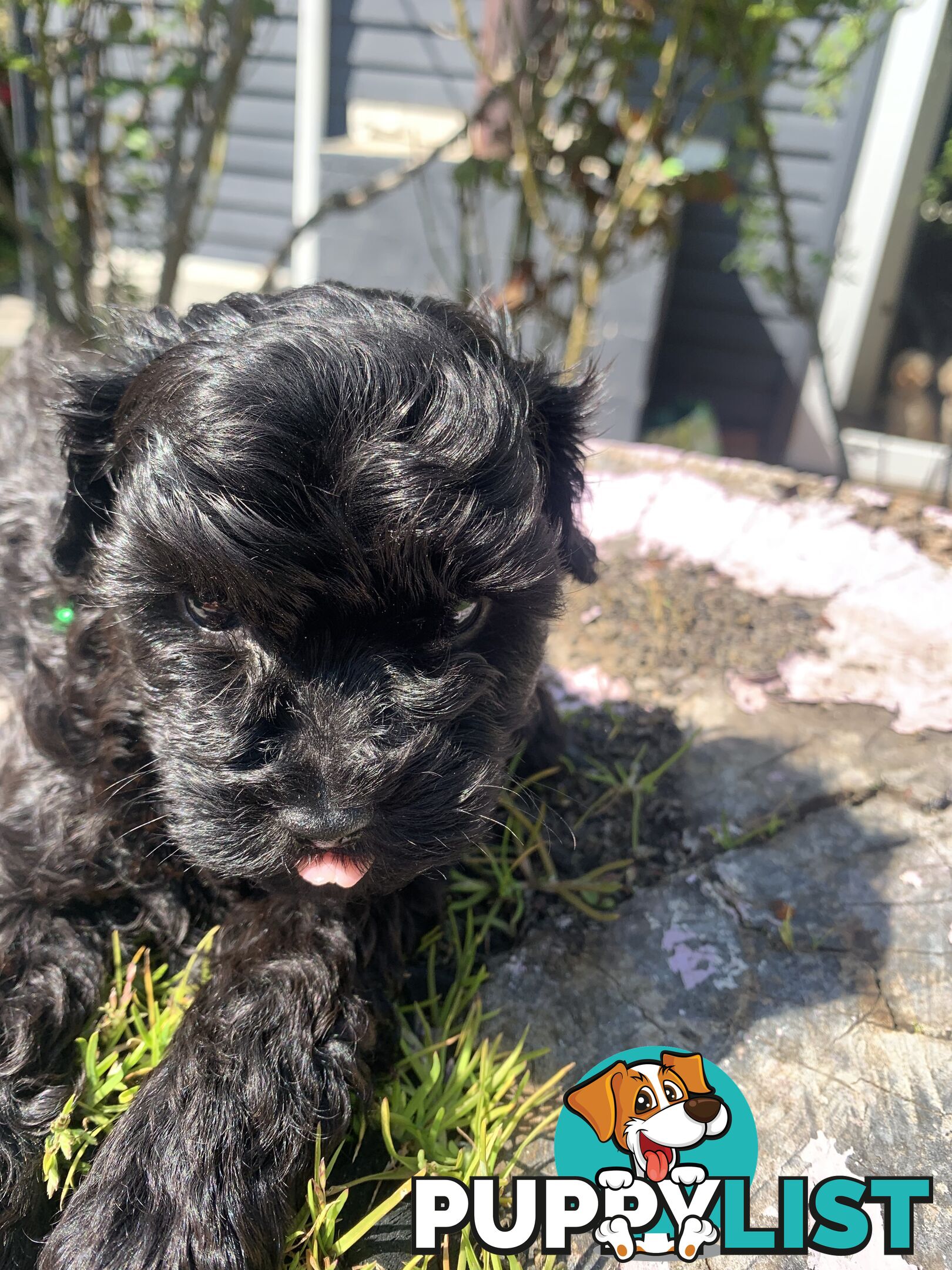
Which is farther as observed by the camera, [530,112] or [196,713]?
[530,112]

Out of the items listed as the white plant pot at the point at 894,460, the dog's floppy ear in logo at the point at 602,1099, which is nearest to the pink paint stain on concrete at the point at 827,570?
the dog's floppy ear in logo at the point at 602,1099

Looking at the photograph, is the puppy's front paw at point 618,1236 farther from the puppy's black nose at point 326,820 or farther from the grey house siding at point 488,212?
the grey house siding at point 488,212

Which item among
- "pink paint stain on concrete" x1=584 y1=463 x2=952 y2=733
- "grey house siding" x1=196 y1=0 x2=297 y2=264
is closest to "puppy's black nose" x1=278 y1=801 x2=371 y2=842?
"pink paint stain on concrete" x1=584 y1=463 x2=952 y2=733

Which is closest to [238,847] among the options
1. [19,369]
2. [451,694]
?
[451,694]

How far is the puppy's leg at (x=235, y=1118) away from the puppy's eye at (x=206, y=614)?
562 millimetres

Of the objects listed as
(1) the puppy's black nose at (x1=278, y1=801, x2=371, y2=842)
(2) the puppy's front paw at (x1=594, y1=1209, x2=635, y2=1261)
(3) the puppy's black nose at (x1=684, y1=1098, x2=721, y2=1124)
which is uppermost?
(1) the puppy's black nose at (x1=278, y1=801, x2=371, y2=842)

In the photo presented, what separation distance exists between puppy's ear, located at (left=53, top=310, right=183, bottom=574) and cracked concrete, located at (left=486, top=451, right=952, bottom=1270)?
1234 millimetres

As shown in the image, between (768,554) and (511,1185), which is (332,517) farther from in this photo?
(768,554)

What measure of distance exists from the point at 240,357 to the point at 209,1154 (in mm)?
1252

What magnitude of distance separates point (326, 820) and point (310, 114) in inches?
252

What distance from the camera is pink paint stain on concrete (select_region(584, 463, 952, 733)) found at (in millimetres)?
2697

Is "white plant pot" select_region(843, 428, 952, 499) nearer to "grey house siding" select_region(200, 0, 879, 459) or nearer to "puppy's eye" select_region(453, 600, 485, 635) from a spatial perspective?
"grey house siding" select_region(200, 0, 879, 459)

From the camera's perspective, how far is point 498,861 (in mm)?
2146

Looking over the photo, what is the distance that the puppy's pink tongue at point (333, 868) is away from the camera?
4.85 feet
